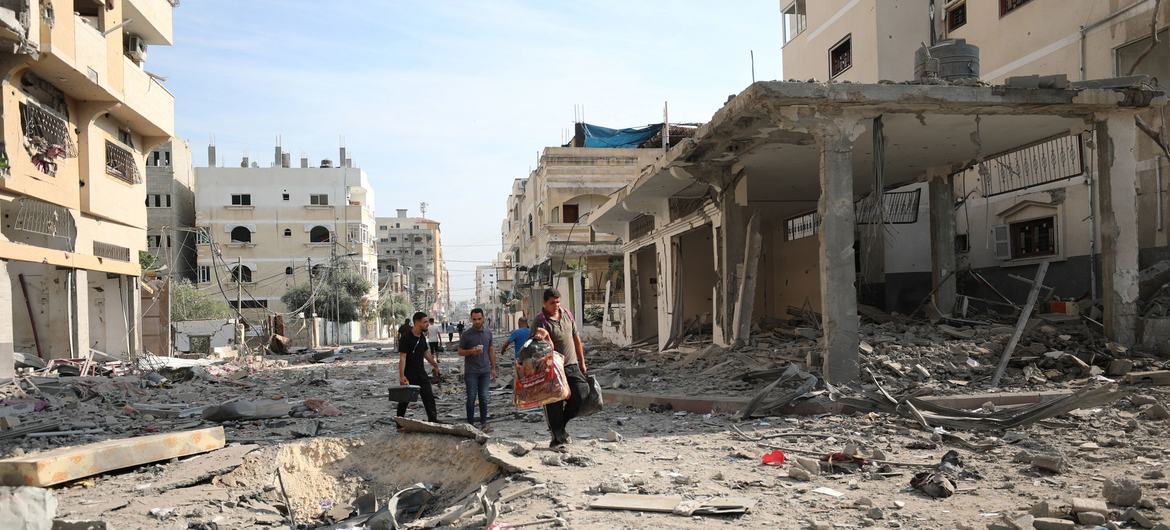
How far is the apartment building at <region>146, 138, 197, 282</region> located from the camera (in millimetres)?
52688

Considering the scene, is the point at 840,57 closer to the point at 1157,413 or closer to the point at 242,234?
the point at 1157,413

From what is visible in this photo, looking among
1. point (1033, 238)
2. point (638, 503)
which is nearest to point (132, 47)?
point (638, 503)

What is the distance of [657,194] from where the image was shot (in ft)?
59.4

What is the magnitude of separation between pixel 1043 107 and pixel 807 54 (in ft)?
53.6

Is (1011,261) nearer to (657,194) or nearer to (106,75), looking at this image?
(657,194)

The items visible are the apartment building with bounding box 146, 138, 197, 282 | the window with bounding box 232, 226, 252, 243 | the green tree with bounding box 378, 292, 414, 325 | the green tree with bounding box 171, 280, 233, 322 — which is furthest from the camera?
the green tree with bounding box 378, 292, 414, 325

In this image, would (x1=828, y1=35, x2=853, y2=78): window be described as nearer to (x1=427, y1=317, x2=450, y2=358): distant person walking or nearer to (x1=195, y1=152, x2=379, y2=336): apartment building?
(x1=427, y1=317, x2=450, y2=358): distant person walking

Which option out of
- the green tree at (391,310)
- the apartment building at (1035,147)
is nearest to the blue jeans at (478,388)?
the apartment building at (1035,147)

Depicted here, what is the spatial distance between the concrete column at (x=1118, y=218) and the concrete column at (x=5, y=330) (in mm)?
17616

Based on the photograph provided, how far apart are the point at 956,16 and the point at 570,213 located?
22722 mm

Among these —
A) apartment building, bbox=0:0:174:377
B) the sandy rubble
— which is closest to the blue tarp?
apartment building, bbox=0:0:174:377

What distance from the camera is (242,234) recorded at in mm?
57594

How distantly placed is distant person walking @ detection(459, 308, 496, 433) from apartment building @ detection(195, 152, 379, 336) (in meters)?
47.0

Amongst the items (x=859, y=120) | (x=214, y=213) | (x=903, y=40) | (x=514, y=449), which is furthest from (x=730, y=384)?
(x=214, y=213)
